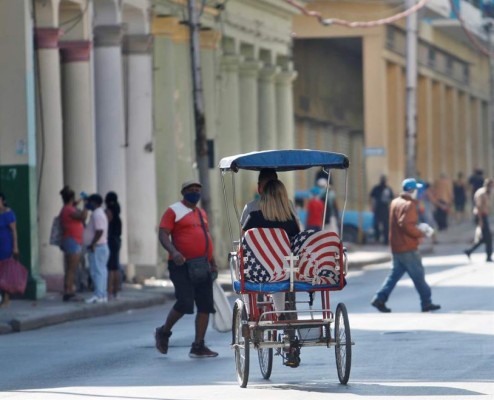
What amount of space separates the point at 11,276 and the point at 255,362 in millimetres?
8804

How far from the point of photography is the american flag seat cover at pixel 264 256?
49.9ft

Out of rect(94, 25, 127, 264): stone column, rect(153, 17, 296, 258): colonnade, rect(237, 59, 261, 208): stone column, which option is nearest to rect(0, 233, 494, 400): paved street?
rect(94, 25, 127, 264): stone column

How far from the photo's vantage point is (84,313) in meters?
25.9

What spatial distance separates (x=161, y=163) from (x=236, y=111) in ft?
18.0

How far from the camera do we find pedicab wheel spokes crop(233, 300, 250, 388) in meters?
15.0

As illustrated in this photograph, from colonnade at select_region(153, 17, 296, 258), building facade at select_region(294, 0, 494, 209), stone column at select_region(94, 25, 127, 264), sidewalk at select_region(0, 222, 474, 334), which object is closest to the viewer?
sidewalk at select_region(0, 222, 474, 334)

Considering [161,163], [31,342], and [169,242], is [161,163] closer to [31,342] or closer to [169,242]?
[31,342]

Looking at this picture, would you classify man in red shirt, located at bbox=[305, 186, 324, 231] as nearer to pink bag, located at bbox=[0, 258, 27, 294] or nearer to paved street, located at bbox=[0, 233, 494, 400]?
paved street, located at bbox=[0, 233, 494, 400]

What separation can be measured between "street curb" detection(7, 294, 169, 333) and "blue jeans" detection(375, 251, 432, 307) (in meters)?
4.30

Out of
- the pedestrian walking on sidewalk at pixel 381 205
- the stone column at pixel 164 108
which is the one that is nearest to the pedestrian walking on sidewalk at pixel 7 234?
the stone column at pixel 164 108

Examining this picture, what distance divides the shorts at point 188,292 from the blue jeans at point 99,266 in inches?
352

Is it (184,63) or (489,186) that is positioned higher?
(184,63)

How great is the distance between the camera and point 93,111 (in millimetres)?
31922

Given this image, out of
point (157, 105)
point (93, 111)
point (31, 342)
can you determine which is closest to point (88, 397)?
point (31, 342)
